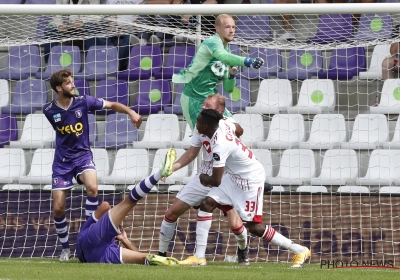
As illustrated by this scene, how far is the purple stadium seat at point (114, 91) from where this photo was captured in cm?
1313

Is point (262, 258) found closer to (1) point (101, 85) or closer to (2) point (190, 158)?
(2) point (190, 158)

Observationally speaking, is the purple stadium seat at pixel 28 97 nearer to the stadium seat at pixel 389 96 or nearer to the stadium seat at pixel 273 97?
the stadium seat at pixel 273 97

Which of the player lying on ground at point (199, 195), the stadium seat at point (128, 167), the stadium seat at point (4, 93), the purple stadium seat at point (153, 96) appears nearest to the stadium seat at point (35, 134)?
the stadium seat at point (4, 93)

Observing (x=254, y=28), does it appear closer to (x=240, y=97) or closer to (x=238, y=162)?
(x=240, y=97)

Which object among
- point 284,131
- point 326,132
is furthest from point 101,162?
point 326,132

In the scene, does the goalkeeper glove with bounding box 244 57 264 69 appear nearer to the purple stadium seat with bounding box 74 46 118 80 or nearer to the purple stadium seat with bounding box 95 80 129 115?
the purple stadium seat with bounding box 95 80 129 115

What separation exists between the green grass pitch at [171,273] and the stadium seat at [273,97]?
13.0 ft

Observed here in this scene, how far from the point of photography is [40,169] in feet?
42.6

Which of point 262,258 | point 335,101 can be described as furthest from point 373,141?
point 262,258

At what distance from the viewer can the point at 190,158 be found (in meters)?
9.67

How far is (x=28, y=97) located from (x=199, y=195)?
499 cm

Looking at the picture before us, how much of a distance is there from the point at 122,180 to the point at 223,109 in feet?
10.5

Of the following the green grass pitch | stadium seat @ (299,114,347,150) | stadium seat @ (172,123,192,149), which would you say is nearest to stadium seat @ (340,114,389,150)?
stadium seat @ (299,114,347,150)

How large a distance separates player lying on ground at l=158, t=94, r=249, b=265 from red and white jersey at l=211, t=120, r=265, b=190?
0.18 metres
